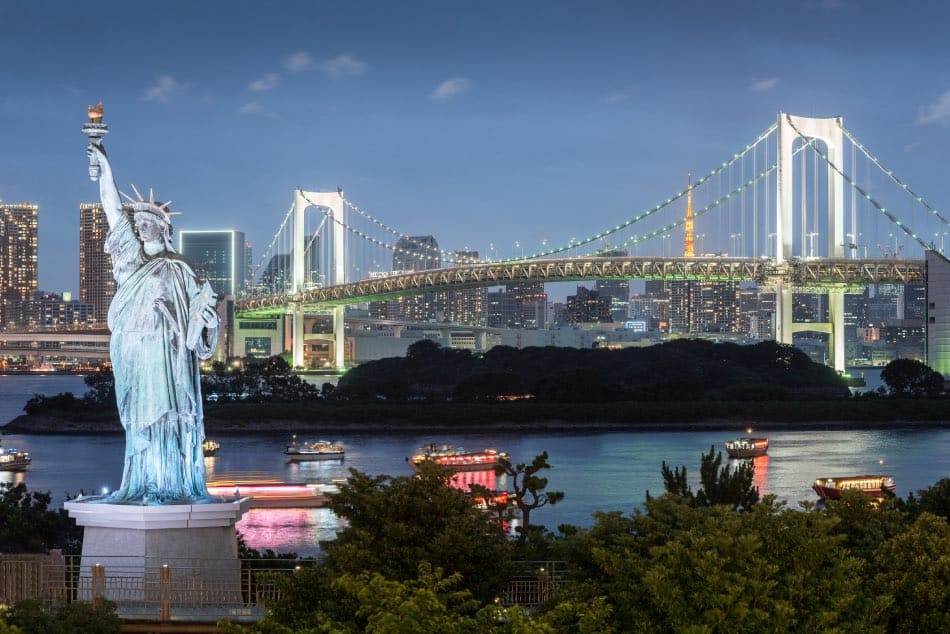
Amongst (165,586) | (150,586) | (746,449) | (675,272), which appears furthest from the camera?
(675,272)

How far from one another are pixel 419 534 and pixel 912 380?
44.9m

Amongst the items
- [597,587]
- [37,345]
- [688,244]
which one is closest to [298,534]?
[597,587]

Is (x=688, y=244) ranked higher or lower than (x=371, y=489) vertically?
higher

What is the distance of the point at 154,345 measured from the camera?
9898mm

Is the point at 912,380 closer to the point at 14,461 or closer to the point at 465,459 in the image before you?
the point at 465,459

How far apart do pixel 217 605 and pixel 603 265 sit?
41.3 m

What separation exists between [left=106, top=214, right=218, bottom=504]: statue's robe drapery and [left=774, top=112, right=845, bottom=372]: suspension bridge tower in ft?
131

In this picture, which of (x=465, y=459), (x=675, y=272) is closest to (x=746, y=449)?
(x=465, y=459)

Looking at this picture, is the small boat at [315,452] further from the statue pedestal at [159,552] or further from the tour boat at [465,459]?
the statue pedestal at [159,552]

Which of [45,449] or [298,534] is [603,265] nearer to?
[45,449]

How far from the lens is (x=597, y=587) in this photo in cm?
815

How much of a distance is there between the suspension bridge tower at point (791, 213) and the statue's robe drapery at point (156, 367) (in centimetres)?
3989

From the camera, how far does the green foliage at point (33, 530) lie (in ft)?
50.5

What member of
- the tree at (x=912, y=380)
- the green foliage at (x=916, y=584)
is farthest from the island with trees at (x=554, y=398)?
the green foliage at (x=916, y=584)
